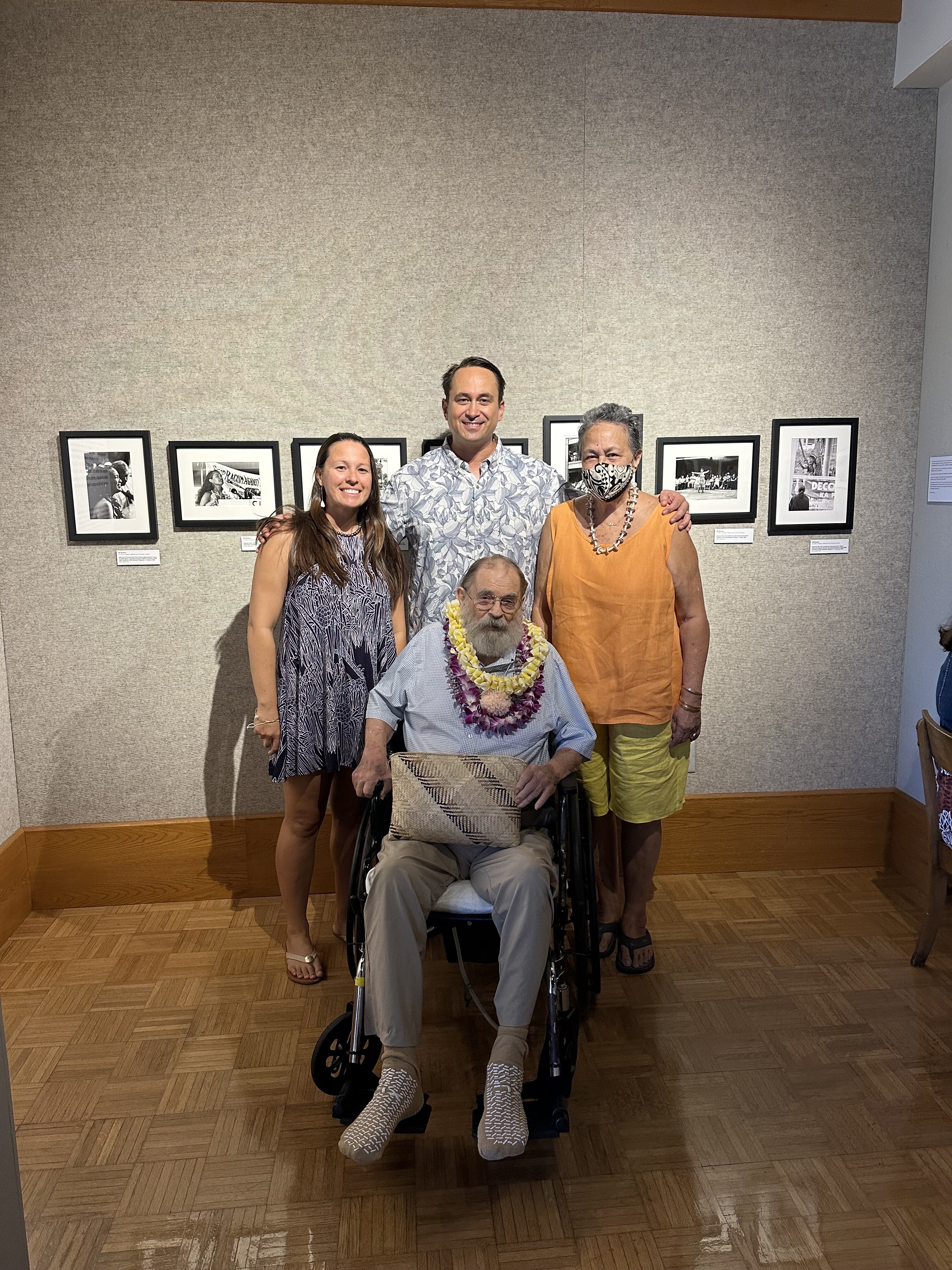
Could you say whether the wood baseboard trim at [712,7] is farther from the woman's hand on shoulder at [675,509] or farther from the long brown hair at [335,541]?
the woman's hand on shoulder at [675,509]

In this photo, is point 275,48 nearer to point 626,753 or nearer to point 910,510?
point 626,753

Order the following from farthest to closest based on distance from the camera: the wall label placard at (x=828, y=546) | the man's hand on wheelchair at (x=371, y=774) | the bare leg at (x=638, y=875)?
the wall label placard at (x=828, y=546) < the bare leg at (x=638, y=875) < the man's hand on wheelchair at (x=371, y=774)

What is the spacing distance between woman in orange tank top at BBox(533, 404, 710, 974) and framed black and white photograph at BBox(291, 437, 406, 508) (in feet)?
2.62

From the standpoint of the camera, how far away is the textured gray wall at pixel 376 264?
3320 millimetres

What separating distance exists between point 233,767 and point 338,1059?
1556 mm

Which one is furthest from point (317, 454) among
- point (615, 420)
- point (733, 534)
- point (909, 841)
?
point (909, 841)

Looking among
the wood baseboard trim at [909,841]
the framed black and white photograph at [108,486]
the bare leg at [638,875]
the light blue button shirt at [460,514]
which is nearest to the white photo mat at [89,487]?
the framed black and white photograph at [108,486]

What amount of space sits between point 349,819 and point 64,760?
50.2 inches

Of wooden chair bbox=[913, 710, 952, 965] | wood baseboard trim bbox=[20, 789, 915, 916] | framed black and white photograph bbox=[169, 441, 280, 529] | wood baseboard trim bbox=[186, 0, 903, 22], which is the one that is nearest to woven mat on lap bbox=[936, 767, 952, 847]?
wooden chair bbox=[913, 710, 952, 965]

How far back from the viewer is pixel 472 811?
2410 mm

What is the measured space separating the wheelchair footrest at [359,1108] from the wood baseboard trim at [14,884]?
6.04ft

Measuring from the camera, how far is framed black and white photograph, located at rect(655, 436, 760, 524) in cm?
365

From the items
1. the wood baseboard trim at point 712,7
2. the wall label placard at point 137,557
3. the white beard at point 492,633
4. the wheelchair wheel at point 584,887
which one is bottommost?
the wheelchair wheel at point 584,887

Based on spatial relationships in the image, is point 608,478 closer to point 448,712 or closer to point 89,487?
point 448,712
